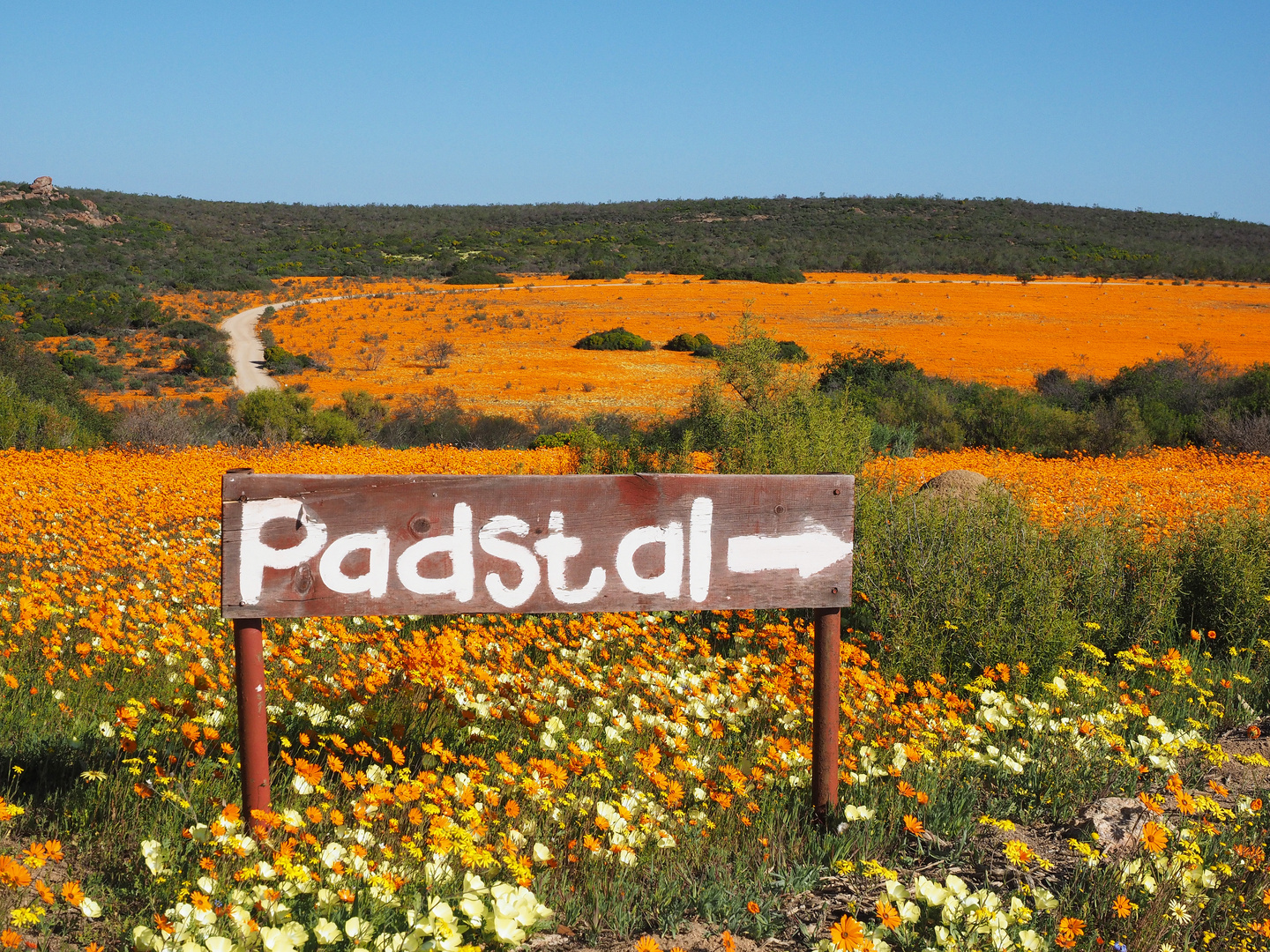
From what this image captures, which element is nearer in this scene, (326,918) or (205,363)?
(326,918)

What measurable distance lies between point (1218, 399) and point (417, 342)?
25244 millimetres

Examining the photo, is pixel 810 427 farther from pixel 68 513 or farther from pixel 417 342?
pixel 417 342

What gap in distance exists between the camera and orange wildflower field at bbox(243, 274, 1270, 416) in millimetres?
27578

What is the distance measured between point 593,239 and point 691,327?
112 ft

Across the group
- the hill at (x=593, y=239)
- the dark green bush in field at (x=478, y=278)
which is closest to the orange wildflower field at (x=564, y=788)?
the hill at (x=593, y=239)

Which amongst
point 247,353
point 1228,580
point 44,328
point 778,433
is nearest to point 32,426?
point 778,433

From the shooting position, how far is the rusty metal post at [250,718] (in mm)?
2504

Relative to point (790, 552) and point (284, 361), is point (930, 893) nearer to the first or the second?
point (790, 552)

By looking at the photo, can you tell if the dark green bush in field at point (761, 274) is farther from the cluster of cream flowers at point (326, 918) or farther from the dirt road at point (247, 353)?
the cluster of cream flowers at point (326, 918)

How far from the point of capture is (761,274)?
55.8 metres

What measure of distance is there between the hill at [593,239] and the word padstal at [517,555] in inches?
1956

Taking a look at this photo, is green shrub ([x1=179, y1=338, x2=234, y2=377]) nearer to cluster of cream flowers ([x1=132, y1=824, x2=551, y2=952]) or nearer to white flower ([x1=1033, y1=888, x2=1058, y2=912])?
cluster of cream flowers ([x1=132, y1=824, x2=551, y2=952])

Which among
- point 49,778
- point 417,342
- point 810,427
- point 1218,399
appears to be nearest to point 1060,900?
point 49,778

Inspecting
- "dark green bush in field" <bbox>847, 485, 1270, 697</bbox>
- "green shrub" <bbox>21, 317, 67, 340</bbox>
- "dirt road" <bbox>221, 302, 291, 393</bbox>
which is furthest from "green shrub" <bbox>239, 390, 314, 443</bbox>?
"green shrub" <bbox>21, 317, 67, 340</bbox>
